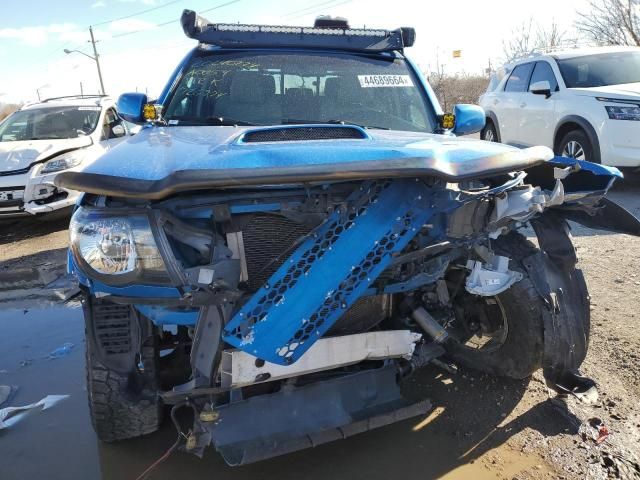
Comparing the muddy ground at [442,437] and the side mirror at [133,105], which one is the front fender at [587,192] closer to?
the muddy ground at [442,437]

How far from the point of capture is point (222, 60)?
11.7ft

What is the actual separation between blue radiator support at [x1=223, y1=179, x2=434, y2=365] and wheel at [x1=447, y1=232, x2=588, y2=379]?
0.81 meters

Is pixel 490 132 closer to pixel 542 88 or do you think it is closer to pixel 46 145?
pixel 542 88

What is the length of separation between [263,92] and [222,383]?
1.94 metres

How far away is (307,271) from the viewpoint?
2.00 meters

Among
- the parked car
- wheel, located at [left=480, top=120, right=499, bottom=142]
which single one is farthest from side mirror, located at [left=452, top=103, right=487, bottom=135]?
wheel, located at [left=480, top=120, right=499, bottom=142]

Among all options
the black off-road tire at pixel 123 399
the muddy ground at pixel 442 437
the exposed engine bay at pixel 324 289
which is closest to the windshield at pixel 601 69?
the muddy ground at pixel 442 437

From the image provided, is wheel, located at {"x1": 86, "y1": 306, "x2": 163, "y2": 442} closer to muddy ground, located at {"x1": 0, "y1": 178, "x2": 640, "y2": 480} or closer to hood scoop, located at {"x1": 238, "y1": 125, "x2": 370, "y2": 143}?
muddy ground, located at {"x1": 0, "y1": 178, "x2": 640, "y2": 480}

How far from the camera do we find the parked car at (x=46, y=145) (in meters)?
6.87

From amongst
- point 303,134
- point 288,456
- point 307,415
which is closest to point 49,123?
point 303,134

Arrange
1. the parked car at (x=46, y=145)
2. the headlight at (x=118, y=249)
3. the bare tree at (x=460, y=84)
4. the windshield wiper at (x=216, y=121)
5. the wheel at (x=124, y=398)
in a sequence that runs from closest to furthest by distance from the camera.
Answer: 1. the headlight at (x=118, y=249)
2. the wheel at (x=124, y=398)
3. the windshield wiper at (x=216, y=121)
4. the parked car at (x=46, y=145)
5. the bare tree at (x=460, y=84)

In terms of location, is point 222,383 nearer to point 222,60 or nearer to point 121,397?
point 121,397

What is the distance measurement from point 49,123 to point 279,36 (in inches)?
234

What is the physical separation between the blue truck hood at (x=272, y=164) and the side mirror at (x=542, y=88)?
6170 mm
